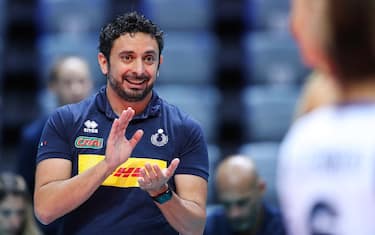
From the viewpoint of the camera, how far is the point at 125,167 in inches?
134

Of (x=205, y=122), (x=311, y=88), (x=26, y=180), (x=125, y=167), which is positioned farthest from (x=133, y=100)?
(x=205, y=122)

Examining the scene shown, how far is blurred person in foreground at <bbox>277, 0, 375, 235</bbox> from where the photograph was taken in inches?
69.4

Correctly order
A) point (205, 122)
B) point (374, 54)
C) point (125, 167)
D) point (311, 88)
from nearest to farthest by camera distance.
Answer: point (374, 54) < point (311, 88) < point (125, 167) < point (205, 122)

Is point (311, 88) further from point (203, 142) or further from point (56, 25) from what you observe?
point (56, 25)

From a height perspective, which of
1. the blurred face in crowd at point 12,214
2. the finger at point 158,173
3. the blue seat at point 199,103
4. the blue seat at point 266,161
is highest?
the finger at point 158,173

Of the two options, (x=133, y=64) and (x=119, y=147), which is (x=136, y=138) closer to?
(x=119, y=147)

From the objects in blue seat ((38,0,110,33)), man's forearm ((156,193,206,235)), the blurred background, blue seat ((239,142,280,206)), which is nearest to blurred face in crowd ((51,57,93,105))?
the blurred background

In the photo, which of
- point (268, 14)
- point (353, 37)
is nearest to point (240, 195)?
point (268, 14)

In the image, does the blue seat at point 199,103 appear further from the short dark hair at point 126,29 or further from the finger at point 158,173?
A: the finger at point 158,173

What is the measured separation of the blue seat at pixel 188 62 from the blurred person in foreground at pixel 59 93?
64.2 inches

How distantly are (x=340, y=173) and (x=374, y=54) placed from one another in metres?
0.24

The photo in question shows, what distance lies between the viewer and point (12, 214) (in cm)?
514

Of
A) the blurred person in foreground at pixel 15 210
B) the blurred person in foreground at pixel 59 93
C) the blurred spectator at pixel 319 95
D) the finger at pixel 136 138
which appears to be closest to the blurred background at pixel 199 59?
the blurred person in foreground at pixel 59 93

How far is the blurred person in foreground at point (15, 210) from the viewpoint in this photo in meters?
5.11
